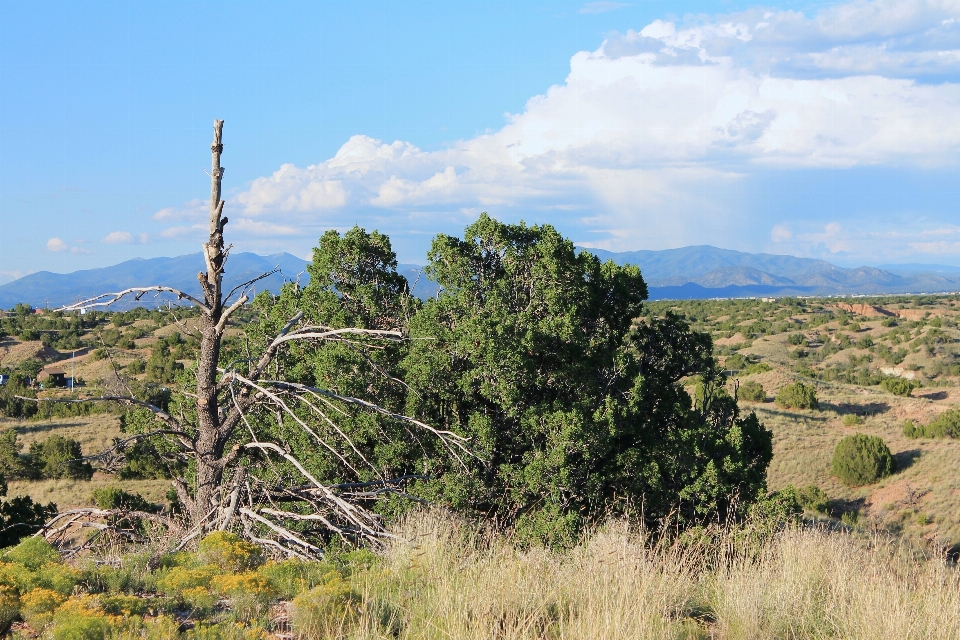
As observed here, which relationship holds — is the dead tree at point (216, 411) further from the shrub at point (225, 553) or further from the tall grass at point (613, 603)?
the tall grass at point (613, 603)

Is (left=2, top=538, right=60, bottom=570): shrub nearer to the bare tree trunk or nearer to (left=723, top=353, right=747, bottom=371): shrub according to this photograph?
the bare tree trunk

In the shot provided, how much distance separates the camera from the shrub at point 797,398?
35.6 metres

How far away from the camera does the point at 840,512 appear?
2420 centimetres

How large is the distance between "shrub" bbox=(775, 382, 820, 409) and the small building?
36.0 m

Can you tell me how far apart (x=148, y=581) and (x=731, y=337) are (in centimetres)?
6832

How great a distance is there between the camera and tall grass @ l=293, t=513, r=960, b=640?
4422mm

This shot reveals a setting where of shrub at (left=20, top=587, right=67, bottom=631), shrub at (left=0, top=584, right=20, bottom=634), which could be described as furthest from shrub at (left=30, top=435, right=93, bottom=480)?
shrub at (left=20, top=587, right=67, bottom=631)

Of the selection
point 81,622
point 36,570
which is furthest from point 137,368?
point 81,622

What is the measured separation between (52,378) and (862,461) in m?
38.7

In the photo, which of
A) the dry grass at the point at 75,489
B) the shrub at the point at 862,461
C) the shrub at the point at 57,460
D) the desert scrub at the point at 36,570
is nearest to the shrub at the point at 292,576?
the desert scrub at the point at 36,570

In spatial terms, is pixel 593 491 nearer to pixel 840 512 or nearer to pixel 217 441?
pixel 217 441

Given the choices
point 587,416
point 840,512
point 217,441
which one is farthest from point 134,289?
point 840,512

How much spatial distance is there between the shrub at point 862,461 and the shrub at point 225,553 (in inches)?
993

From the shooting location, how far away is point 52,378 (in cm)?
4041
